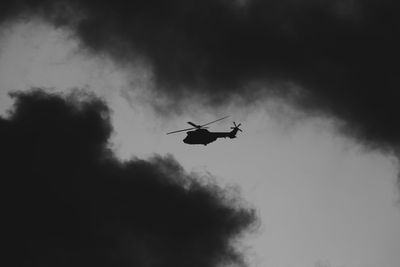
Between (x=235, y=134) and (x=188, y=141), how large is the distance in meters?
8.47

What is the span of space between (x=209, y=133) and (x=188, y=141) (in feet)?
12.0

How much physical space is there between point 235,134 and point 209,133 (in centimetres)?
567

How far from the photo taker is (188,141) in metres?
88.4

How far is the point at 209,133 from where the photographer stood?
88000 millimetres

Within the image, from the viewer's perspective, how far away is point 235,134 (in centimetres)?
9156
